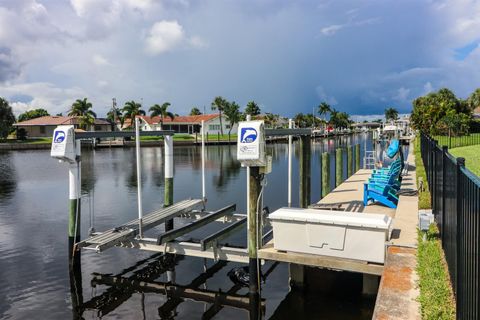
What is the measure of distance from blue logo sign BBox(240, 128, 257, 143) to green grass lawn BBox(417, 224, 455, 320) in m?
4.08

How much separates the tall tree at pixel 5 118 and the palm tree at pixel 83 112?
1319cm

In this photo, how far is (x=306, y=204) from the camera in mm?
14859

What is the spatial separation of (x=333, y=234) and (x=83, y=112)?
100 meters

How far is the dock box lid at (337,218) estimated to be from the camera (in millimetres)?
8664

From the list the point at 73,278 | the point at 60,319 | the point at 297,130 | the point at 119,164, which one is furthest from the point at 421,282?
the point at 119,164

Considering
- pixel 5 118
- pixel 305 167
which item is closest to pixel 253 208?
pixel 305 167

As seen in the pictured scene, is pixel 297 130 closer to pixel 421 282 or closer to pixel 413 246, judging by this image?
pixel 413 246

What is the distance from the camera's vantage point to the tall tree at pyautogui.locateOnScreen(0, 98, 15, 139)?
85863 millimetres

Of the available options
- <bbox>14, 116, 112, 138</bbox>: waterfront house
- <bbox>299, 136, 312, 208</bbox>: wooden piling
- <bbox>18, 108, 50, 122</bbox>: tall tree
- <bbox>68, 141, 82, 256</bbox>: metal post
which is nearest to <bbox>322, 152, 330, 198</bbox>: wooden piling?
<bbox>299, 136, 312, 208</bbox>: wooden piling

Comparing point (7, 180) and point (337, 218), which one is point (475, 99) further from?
point (337, 218)

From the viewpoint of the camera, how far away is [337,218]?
902 centimetres

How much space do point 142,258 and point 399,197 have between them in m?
9.16

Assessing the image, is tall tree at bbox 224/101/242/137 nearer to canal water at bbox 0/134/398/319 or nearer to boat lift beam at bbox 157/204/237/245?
canal water at bbox 0/134/398/319

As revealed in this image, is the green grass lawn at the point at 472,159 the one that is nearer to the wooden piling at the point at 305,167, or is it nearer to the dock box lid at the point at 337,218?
the wooden piling at the point at 305,167
